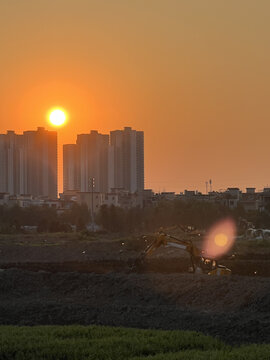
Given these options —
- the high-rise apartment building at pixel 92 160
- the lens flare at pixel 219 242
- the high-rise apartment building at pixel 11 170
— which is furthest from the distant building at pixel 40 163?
the lens flare at pixel 219 242

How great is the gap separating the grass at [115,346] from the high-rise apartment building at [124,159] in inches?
4956

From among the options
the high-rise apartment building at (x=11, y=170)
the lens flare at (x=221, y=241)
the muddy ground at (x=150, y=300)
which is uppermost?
the high-rise apartment building at (x=11, y=170)

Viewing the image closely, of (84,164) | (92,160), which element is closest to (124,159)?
(92,160)

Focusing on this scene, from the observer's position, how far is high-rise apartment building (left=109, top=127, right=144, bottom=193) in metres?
139

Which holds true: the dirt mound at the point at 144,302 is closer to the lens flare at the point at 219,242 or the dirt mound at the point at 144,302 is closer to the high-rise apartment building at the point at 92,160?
the lens flare at the point at 219,242

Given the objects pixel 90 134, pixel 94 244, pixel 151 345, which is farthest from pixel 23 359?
pixel 90 134

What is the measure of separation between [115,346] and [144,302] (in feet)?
20.6

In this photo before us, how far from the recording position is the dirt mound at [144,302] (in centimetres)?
1234

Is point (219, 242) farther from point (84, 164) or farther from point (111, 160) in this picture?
point (84, 164)

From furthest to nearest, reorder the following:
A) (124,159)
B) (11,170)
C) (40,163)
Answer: (40,163) → (11,170) → (124,159)

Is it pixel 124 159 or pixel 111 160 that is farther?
pixel 124 159

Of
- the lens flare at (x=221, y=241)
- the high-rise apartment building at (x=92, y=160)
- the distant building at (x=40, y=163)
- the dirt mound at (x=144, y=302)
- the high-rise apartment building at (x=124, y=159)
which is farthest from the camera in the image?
the distant building at (x=40, y=163)

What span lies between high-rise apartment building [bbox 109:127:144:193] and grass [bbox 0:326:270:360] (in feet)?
413

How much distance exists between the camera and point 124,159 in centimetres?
13875
